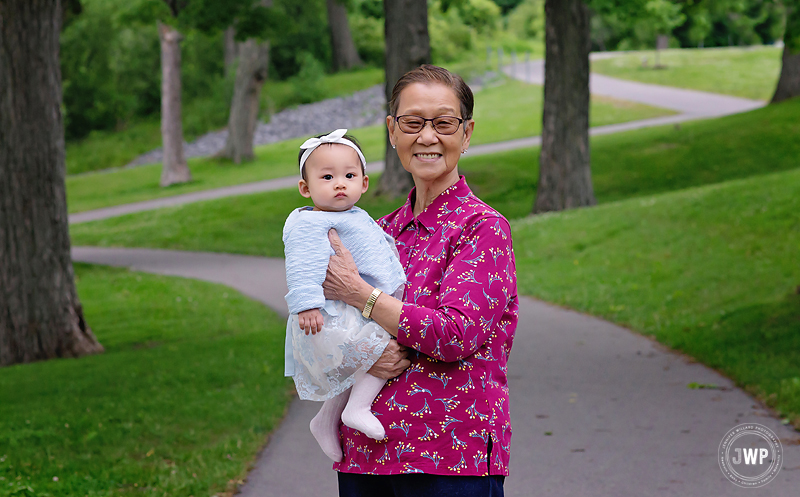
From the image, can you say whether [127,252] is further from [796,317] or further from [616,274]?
[796,317]

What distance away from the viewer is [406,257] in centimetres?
271

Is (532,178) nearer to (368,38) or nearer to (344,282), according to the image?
(344,282)

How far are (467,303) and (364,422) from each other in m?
0.48

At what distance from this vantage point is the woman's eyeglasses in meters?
2.61

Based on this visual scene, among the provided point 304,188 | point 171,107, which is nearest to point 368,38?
point 171,107

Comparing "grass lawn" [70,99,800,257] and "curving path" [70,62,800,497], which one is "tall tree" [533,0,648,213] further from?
"curving path" [70,62,800,497]

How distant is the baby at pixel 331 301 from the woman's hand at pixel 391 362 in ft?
0.06

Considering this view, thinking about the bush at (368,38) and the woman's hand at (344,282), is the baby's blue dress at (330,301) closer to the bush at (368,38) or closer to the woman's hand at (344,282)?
the woman's hand at (344,282)

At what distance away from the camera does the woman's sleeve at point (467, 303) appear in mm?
2359

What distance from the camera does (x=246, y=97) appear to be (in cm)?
3122

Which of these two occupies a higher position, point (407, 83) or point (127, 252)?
point (407, 83)

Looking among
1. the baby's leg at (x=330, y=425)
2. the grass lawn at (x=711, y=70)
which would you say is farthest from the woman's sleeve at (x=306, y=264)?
the grass lawn at (x=711, y=70)

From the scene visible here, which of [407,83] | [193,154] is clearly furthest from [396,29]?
[193,154]

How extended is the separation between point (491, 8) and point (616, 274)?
156 feet
